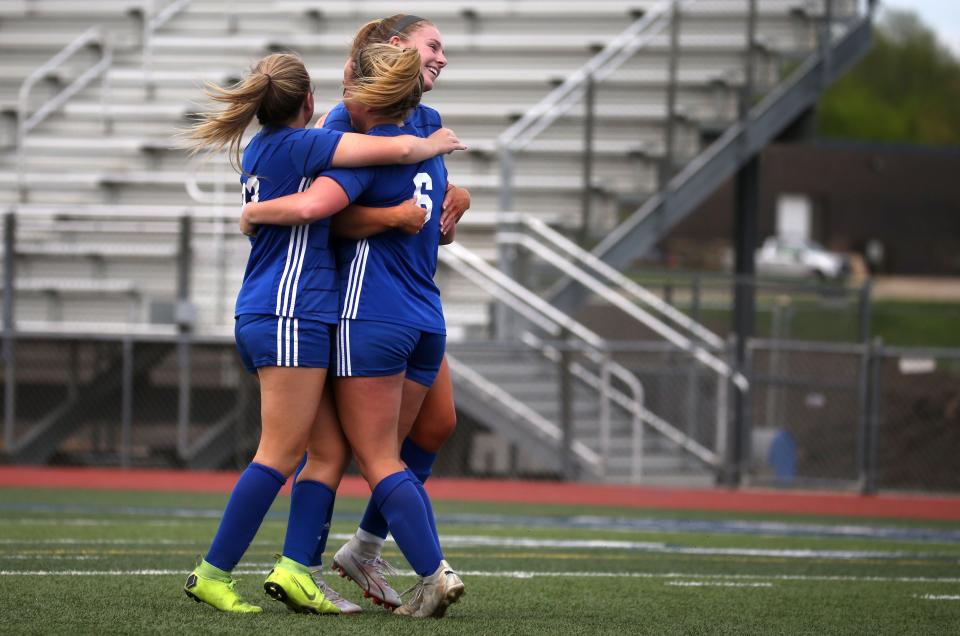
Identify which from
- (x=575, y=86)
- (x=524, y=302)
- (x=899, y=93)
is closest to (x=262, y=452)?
(x=524, y=302)

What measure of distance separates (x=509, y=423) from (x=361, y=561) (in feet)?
25.2

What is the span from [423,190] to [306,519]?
3.43ft

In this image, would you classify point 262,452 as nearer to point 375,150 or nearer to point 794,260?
point 375,150

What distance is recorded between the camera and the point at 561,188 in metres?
14.0

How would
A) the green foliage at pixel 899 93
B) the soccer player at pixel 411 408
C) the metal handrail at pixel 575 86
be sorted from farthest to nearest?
the green foliage at pixel 899 93 < the metal handrail at pixel 575 86 < the soccer player at pixel 411 408

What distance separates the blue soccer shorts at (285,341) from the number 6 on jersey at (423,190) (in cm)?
51

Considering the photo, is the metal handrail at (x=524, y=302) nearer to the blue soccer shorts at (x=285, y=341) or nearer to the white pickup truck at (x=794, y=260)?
the blue soccer shorts at (x=285, y=341)

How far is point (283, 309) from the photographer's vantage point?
4.36 meters

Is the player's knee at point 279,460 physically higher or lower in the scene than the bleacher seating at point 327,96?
lower

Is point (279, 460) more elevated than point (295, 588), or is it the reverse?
point (279, 460)

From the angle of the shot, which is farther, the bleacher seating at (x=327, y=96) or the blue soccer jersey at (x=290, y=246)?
the bleacher seating at (x=327, y=96)

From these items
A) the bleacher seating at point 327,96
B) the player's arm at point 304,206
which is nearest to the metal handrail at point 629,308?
the bleacher seating at point 327,96

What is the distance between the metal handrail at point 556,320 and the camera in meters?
12.4

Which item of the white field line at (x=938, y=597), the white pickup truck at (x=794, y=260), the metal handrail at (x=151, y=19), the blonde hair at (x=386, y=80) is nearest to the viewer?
the blonde hair at (x=386, y=80)
